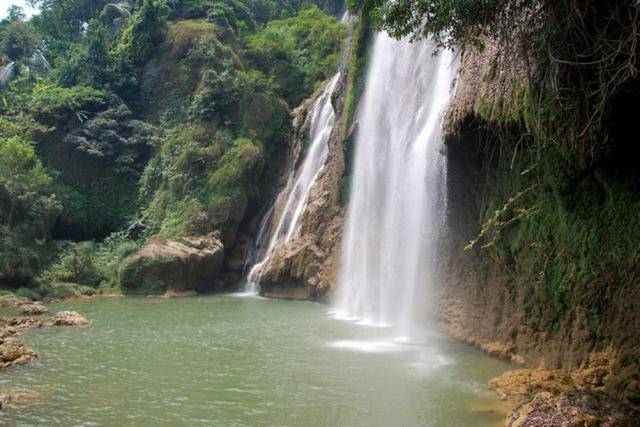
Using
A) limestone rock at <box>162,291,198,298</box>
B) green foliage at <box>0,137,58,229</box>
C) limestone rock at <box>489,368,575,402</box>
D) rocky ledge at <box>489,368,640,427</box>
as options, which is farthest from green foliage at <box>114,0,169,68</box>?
rocky ledge at <box>489,368,640,427</box>

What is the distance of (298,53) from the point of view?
3394 centimetres

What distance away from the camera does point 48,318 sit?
14.4m

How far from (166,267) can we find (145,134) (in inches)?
454

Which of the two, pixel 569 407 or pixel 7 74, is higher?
pixel 7 74

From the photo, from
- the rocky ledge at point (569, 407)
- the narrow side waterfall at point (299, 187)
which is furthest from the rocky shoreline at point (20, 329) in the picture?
the narrow side waterfall at point (299, 187)

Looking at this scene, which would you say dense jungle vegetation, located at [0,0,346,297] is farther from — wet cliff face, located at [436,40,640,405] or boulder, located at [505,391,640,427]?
boulder, located at [505,391,640,427]

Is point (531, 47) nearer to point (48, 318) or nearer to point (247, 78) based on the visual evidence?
point (48, 318)

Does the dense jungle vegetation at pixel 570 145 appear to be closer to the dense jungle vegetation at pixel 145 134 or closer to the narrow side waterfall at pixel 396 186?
the narrow side waterfall at pixel 396 186

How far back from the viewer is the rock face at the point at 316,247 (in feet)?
59.7

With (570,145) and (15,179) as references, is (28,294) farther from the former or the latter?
(570,145)

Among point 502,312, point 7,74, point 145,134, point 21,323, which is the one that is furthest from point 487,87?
point 7,74

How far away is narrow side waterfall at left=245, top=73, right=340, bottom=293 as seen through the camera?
2094 cm

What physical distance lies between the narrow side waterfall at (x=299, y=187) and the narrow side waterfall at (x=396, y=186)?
3.53 m

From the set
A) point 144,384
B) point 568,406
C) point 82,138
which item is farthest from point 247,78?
point 568,406
